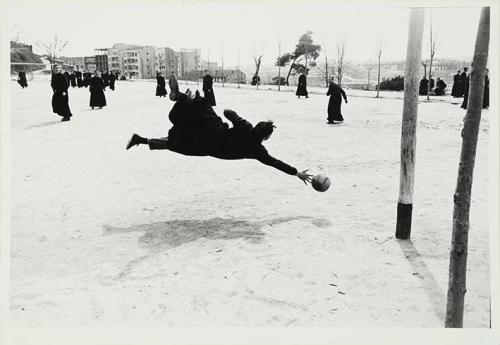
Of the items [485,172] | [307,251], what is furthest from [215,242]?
[485,172]

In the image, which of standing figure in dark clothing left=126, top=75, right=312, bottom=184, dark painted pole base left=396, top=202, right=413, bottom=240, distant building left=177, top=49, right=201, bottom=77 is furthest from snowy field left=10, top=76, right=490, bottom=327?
distant building left=177, top=49, right=201, bottom=77

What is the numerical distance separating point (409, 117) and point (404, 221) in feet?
3.27

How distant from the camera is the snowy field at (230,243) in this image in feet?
10.1

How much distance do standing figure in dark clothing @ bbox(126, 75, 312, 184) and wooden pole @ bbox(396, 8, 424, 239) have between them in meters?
0.93

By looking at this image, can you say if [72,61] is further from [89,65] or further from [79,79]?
[89,65]

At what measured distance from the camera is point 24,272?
142 inches

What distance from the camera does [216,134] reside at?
4.21 metres

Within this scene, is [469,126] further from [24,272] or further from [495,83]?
[24,272]

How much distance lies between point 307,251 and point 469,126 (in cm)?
182

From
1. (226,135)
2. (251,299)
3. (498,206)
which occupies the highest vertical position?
(226,135)

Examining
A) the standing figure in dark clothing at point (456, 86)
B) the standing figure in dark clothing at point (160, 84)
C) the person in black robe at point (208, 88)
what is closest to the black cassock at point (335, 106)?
the person in black robe at point (208, 88)

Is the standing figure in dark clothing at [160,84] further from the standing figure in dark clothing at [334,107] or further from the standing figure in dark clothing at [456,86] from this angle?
the standing figure in dark clothing at [456,86]

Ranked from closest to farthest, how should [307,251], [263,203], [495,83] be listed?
1. [495,83]
2. [307,251]
3. [263,203]

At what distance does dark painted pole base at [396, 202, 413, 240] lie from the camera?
411 centimetres
